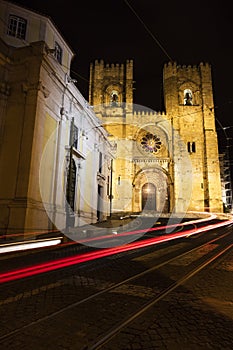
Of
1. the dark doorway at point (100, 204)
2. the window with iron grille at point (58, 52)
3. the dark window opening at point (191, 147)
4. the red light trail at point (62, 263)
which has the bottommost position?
the red light trail at point (62, 263)

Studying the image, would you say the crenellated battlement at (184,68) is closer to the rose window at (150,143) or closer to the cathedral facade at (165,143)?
the cathedral facade at (165,143)

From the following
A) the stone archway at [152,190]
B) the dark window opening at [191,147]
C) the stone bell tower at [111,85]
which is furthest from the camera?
the stone bell tower at [111,85]

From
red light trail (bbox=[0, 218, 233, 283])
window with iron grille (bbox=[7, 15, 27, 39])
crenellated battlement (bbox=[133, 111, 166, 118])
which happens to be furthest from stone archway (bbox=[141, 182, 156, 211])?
window with iron grille (bbox=[7, 15, 27, 39])

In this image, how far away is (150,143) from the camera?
108 ft

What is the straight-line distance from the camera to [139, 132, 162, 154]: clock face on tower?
32750 millimetres

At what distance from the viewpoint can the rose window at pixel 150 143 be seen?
1292 inches

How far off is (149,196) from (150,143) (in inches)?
283

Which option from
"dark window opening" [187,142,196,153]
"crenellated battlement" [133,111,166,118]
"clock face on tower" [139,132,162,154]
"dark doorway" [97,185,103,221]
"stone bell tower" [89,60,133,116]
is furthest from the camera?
"stone bell tower" [89,60,133,116]

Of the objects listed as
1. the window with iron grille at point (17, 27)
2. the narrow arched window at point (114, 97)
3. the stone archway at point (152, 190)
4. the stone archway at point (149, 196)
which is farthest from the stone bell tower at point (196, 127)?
the window with iron grille at point (17, 27)

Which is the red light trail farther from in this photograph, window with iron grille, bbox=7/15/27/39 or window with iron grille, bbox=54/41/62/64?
window with iron grille, bbox=7/15/27/39

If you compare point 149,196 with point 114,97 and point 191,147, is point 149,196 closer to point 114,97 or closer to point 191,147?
point 191,147

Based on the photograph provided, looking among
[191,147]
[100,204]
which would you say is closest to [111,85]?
[191,147]

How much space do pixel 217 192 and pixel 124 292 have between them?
28.2 meters

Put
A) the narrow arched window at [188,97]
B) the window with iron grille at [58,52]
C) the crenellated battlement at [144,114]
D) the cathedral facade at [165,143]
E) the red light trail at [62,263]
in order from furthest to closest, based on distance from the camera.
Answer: the narrow arched window at [188,97] < the crenellated battlement at [144,114] < the cathedral facade at [165,143] < the window with iron grille at [58,52] < the red light trail at [62,263]
